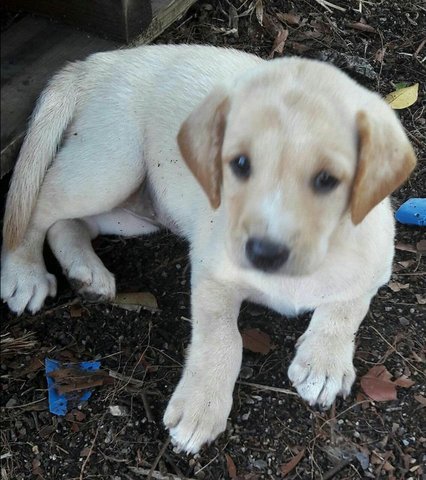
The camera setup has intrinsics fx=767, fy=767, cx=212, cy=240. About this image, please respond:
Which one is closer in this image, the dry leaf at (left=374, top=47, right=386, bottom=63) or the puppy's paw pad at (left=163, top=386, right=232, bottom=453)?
the puppy's paw pad at (left=163, top=386, right=232, bottom=453)

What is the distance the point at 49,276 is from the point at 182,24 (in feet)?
6.07

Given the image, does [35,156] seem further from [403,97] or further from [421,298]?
[403,97]

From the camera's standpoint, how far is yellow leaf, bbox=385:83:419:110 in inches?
173

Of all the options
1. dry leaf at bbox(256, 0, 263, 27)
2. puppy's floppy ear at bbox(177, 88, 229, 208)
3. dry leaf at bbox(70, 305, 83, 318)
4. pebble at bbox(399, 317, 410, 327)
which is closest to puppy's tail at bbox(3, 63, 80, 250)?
dry leaf at bbox(70, 305, 83, 318)

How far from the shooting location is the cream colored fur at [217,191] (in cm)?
255

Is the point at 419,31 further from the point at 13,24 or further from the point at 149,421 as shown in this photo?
the point at 149,421

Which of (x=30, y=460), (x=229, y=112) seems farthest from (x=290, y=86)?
(x=30, y=460)

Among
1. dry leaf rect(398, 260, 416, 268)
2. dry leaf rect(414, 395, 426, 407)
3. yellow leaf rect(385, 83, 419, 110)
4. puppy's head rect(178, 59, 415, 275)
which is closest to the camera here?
puppy's head rect(178, 59, 415, 275)

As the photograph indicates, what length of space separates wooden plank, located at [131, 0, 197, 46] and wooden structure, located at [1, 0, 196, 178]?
0.33 ft

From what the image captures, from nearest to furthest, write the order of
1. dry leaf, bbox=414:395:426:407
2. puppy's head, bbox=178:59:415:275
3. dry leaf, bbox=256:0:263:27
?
puppy's head, bbox=178:59:415:275 → dry leaf, bbox=414:395:426:407 → dry leaf, bbox=256:0:263:27

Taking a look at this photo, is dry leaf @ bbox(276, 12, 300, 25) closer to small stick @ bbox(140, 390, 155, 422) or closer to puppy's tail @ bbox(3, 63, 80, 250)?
puppy's tail @ bbox(3, 63, 80, 250)

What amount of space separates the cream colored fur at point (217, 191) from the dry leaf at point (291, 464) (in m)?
0.24

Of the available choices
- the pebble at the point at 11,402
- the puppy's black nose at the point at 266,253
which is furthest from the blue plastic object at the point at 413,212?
the pebble at the point at 11,402

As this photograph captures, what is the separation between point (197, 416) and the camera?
3.03 meters
